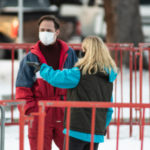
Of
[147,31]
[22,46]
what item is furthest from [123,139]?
[147,31]

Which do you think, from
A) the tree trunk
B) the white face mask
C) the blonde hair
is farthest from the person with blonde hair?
the tree trunk

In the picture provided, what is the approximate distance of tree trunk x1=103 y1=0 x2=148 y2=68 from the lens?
16000 mm

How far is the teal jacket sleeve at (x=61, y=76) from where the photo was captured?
4.19 m

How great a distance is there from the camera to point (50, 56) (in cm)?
471

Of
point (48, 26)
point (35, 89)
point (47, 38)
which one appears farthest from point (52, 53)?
point (35, 89)

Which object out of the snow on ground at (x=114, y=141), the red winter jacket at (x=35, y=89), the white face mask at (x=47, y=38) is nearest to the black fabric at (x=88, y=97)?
the red winter jacket at (x=35, y=89)

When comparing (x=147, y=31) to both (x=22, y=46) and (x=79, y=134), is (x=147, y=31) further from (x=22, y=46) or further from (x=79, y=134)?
(x=79, y=134)

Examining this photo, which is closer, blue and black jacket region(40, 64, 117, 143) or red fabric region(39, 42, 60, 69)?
blue and black jacket region(40, 64, 117, 143)

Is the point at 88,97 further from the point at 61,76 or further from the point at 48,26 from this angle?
the point at 48,26

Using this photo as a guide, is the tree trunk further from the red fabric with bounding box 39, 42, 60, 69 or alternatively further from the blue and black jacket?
the blue and black jacket

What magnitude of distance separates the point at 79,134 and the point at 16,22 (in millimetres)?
14343

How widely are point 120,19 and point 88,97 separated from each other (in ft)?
39.7

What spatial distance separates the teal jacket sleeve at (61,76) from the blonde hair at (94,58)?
8cm

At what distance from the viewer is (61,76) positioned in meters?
4.23
